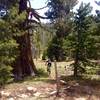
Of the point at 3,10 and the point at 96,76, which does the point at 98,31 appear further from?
the point at 3,10

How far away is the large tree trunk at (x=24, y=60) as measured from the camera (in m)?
23.6

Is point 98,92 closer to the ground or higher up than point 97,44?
closer to the ground

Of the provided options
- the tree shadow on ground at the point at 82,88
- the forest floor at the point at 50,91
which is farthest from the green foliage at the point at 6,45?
the tree shadow on ground at the point at 82,88

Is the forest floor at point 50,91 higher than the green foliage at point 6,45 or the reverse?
the reverse

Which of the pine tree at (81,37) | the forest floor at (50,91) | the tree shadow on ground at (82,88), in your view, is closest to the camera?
the forest floor at (50,91)

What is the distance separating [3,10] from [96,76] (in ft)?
30.9

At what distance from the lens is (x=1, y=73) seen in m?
16.9

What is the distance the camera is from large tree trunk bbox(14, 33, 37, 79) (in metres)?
23.6

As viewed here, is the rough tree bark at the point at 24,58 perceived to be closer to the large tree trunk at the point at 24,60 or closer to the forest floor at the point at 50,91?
the large tree trunk at the point at 24,60

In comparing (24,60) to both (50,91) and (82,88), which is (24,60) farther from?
(82,88)

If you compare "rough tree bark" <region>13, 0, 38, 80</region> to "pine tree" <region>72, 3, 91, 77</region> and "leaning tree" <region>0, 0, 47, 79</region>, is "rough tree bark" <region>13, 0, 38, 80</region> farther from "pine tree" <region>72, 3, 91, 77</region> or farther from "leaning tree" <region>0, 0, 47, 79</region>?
"pine tree" <region>72, 3, 91, 77</region>

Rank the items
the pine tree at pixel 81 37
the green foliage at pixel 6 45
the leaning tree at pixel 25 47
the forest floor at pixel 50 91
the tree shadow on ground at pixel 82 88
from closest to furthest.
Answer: the green foliage at pixel 6 45
the forest floor at pixel 50 91
the tree shadow on ground at pixel 82 88
the pine tree at pixel 81 37
the leaning tree at pixel 25 47

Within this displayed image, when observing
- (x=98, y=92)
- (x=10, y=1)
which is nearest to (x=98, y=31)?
(x=98, y=92)

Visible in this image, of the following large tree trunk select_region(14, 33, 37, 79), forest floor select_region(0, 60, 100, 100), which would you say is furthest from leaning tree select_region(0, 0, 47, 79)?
forest floor select_region(0, 60, 100, 100)
